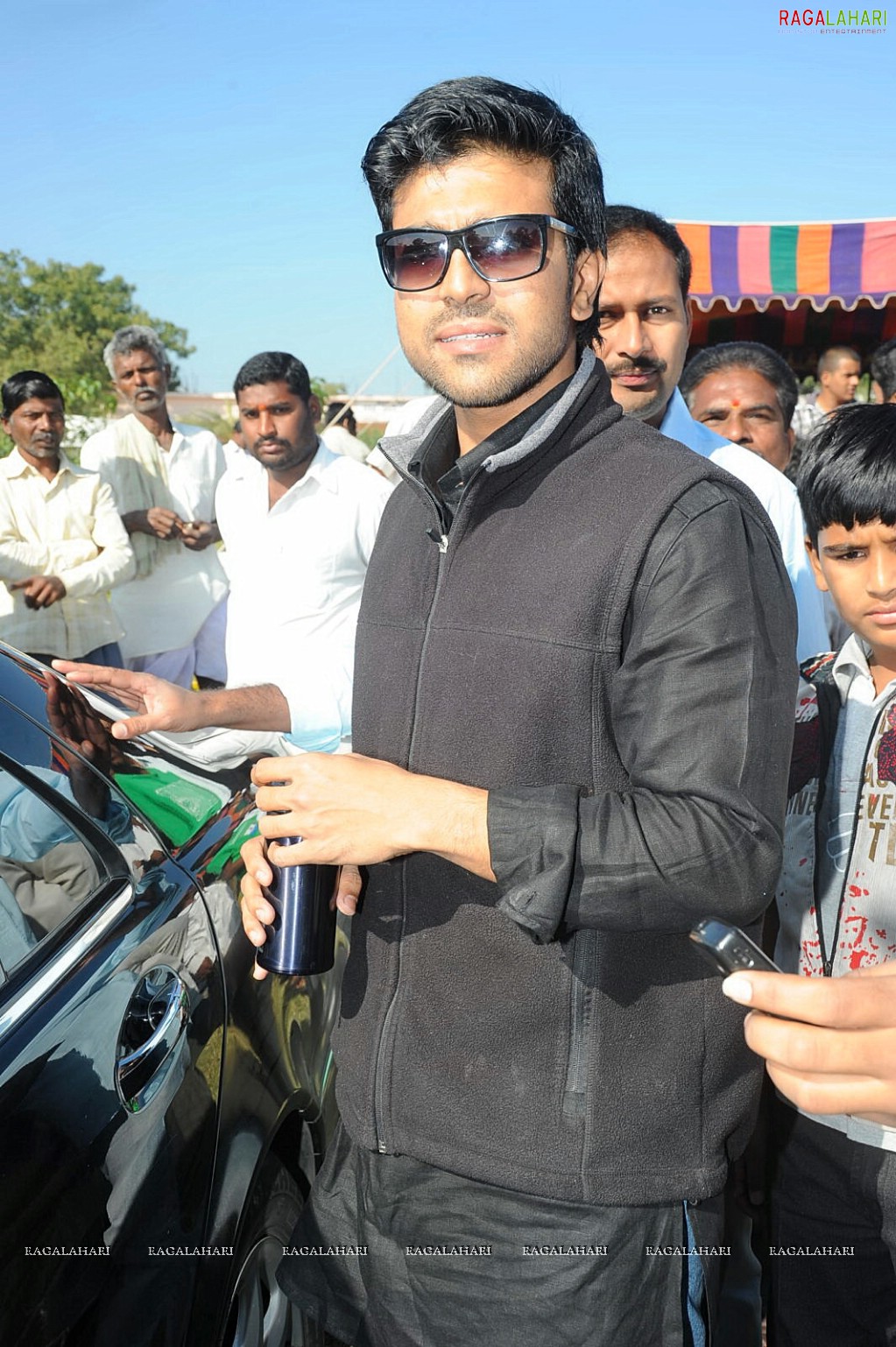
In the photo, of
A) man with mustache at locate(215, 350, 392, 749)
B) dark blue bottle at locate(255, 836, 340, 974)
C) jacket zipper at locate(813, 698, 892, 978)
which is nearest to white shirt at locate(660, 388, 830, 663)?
jacket zipper at locate(813, 698, 892, 978)

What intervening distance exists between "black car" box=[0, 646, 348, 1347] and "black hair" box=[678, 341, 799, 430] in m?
2.68

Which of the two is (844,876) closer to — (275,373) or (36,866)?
(36,866)

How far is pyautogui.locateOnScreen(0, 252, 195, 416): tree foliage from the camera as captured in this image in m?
43.0

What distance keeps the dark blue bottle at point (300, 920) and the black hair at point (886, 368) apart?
11.7 feet

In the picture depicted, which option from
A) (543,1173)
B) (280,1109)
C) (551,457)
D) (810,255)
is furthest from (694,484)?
(810,255)

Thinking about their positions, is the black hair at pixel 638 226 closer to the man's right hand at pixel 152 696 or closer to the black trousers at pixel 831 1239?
the man's right hand at pixel 152 696

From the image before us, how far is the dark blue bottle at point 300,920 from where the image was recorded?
1.44 m

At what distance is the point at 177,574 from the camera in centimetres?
551

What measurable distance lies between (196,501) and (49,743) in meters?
4.19

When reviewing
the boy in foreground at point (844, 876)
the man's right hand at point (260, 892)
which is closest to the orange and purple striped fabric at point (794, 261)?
the boy in foreground at point (844, 876)

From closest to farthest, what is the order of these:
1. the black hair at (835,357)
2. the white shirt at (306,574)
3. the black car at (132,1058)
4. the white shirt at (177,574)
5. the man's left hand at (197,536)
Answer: the black car at (132,1058) < the white shirt at (306,574) < the white shirt at (177,574) < the man's left hand at (197,536) < the black hair at (835,357)

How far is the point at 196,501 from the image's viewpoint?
224 inches

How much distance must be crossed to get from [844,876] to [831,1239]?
54 cm

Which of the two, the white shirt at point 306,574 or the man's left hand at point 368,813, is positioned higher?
the man's left hand at point 368,813
